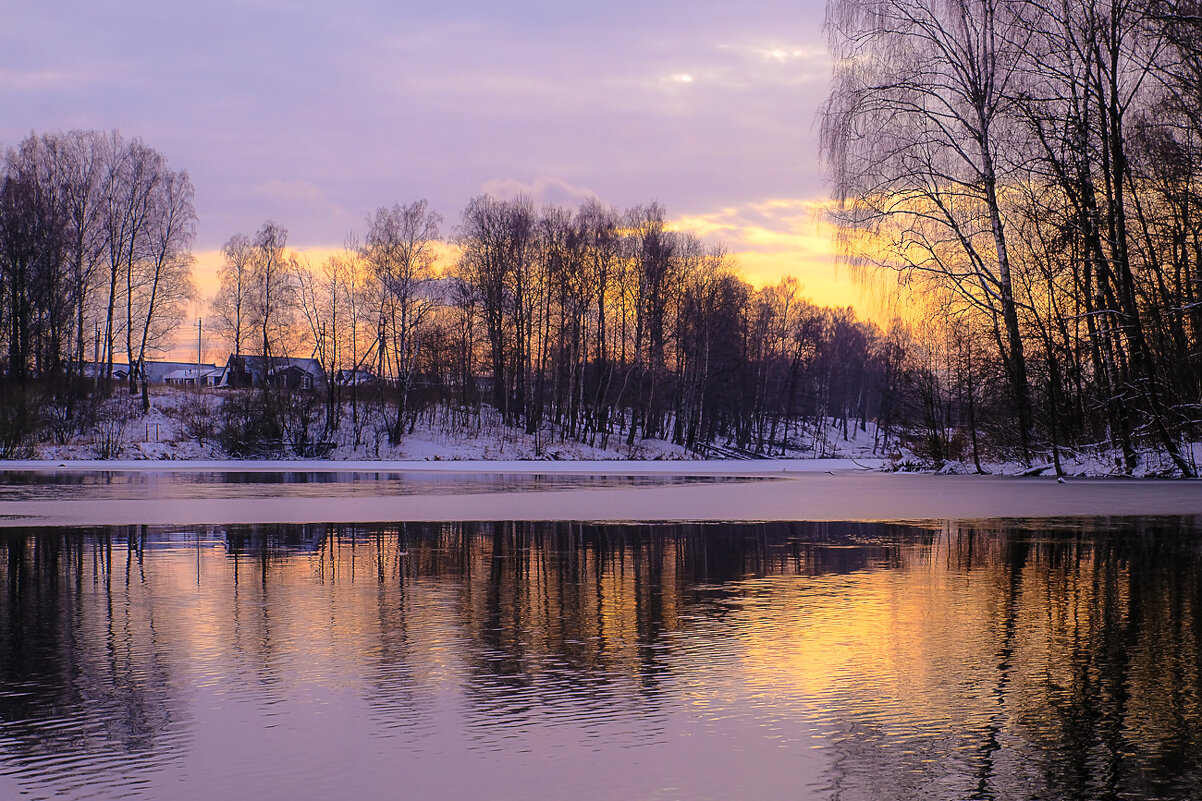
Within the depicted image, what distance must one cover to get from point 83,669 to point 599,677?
3.23 metres

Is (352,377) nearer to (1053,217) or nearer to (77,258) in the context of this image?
(77,258)

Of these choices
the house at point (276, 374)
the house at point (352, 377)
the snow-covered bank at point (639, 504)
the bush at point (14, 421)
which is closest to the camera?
the snow-covered bank at point (639, 504)

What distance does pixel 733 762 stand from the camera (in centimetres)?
488

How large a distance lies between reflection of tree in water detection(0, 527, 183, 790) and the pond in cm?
3

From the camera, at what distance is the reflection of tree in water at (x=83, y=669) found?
5.14 m

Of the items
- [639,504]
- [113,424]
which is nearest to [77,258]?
[113,424]

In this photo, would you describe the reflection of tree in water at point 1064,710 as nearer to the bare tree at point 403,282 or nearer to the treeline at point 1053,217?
the treeline at point 1053,217

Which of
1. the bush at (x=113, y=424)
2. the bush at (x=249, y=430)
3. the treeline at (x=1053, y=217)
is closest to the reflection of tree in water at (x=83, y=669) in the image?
the treeline at (x=1053, y=217)

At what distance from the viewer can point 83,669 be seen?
6770 millimetres

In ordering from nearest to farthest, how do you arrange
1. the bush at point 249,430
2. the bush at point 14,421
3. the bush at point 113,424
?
the bush at point 14,421, the bush at point 113,424, the bush at point 249,430

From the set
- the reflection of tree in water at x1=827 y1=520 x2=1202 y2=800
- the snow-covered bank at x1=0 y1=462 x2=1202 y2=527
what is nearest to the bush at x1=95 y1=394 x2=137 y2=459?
the snow-covered bank at x1=0 y1=462 x2=1202 y2=527

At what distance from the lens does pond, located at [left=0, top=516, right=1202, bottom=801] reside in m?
4.71

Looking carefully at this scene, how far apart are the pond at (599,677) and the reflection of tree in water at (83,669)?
0.09 feet

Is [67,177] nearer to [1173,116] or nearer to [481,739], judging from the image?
[1173,116]
